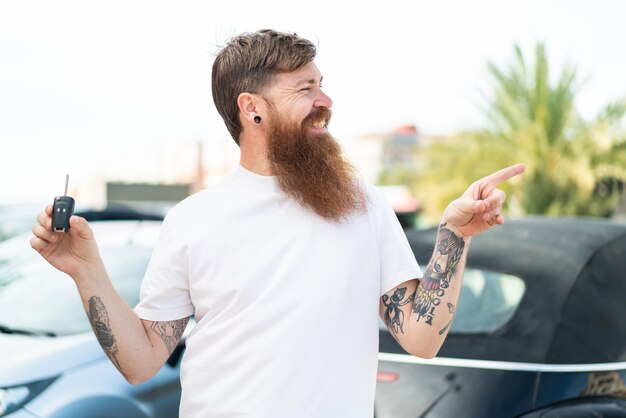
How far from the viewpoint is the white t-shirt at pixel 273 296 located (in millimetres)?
1696

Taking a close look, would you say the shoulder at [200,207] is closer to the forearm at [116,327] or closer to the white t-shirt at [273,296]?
the white t-shirt at [273,296]

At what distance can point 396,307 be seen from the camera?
6.12 feet

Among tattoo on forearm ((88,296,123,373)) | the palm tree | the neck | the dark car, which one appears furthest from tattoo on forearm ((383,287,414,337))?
the palm tree

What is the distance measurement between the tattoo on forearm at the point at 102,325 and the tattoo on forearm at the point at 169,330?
0.34ft

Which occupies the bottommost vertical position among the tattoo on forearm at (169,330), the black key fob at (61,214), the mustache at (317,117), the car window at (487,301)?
the car window at (487,301)

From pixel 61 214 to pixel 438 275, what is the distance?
0.83 m

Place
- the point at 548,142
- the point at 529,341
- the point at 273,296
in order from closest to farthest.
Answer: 1. the point at 273,296
2. the point at 529,341
3. the point at 548,142

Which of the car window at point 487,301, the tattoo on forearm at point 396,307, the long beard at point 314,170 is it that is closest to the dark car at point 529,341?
the car window at point 487,301

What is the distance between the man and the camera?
1709mm

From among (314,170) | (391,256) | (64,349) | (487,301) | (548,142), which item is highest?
(314,170)

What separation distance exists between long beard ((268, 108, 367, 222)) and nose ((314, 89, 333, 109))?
15 mm

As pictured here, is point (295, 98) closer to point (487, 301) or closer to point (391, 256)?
point (391, 256)

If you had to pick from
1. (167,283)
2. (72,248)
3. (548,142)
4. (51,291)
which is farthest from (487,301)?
(548,142)

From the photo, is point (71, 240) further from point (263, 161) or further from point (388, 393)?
point (388, 393)
